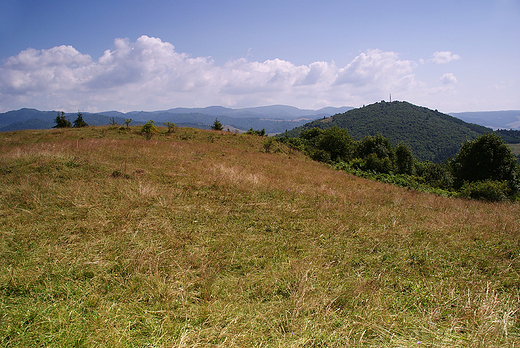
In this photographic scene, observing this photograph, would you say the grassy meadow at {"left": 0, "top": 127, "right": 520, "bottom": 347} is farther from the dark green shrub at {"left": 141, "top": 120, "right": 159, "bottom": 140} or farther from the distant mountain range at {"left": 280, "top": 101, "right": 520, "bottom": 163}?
the distant mountain range at {"left": 280, "top": 101, "right": 520, "bottom": 163}

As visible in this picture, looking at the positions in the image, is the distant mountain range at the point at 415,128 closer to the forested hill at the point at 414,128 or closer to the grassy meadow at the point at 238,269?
the forested hill at the point at 414,128

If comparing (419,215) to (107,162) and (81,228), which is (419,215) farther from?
(107,162)

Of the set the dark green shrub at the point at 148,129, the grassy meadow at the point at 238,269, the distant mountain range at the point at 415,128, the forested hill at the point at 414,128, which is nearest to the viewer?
the grassy meadow at the point at 238,269

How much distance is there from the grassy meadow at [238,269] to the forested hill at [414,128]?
124572 mm

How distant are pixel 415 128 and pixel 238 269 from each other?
168m

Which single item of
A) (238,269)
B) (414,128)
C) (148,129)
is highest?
(414,128)

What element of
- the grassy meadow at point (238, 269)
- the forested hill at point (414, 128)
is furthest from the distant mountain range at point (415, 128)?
the grassy meadow at point (238, 269)

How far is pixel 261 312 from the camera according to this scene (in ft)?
9.84

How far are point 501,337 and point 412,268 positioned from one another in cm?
153

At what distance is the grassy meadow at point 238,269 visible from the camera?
8.79 ft

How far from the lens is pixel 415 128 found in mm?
137750

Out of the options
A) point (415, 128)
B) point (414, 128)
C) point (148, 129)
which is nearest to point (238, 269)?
point (148, 129)

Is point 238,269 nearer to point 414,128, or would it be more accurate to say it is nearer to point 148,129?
point 148,129

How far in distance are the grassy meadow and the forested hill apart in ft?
409
